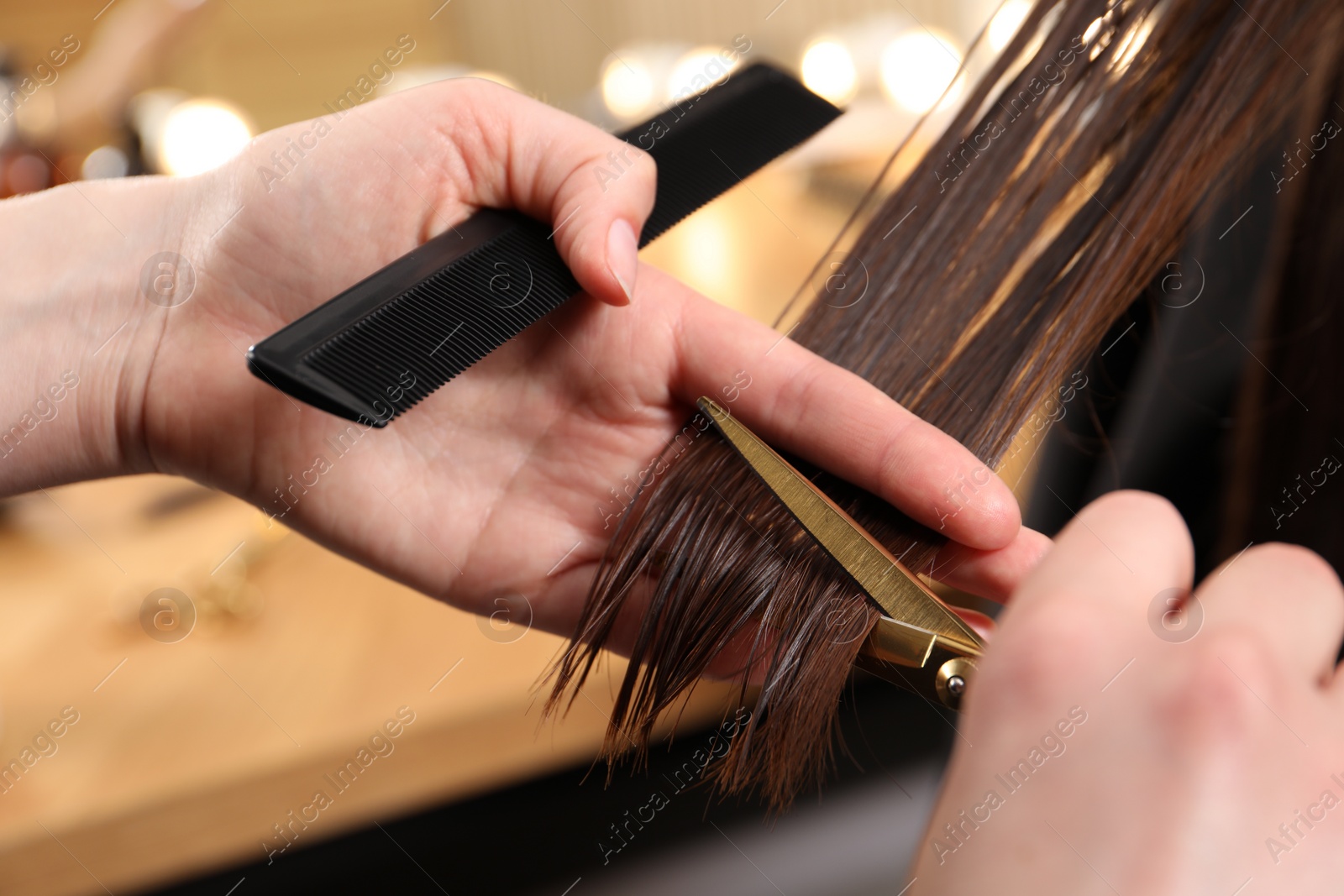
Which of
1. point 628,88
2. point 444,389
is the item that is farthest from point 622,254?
point 628,88

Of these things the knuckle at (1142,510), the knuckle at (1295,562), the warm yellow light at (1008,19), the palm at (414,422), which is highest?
the warm yellow light at (1008,19)

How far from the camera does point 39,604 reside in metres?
0.96

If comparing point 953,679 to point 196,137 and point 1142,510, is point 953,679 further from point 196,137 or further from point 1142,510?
point 196,137

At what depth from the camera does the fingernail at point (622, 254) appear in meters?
0.54

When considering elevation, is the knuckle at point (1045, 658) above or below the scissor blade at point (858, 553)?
above

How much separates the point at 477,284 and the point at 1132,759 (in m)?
0.40

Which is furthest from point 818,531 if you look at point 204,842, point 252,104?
point 252,104

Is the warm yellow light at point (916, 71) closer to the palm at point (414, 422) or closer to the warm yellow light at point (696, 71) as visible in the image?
the warm yellow light at point (696, 71)

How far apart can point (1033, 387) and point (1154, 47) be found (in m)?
0.21

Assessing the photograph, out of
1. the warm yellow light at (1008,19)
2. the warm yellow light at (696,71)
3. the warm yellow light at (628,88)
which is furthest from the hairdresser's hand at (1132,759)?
the warm yellow light at (628,88)

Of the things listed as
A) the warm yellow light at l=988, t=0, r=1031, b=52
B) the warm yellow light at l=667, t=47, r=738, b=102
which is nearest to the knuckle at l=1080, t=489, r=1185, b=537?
the warm yellow light at l=988, t=0, r=1031, b=52

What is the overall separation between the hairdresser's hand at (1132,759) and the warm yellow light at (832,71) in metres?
1.89

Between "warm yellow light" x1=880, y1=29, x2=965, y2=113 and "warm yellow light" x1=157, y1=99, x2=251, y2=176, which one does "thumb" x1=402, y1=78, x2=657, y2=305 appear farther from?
"warm yellow light" x1=880, y1=29, x2=965, y2=113

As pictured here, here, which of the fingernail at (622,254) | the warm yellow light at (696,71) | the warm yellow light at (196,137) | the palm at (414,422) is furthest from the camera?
the warm yellow light at (696,71)
